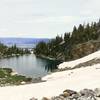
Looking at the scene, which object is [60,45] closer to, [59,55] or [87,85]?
[59,55]

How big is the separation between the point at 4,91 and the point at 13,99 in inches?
102

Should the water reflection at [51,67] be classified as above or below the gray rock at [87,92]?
below

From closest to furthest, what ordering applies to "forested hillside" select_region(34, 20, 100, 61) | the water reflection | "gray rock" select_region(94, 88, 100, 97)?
"gray rock" select_region(94, 88, 100, 97)
the water reflection
"forested hillside" select_region(34, 20, 100, 61)

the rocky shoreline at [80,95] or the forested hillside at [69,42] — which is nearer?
the rocky shoreline at [80,95]

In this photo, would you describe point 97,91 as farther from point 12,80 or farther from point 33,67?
point 33,67

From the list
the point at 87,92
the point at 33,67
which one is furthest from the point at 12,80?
the point at 33,67

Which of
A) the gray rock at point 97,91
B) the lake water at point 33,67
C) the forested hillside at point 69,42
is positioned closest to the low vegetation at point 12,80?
the gray rock at point 97,91

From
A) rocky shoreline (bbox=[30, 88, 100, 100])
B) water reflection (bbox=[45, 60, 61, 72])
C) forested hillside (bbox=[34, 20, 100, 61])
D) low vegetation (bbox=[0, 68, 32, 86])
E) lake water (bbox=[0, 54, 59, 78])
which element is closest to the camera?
rocky shoreline (bbox=[30, 88, 100, 100])

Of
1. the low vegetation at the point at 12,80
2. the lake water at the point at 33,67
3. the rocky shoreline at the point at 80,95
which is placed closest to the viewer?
the rocky shoreline at the point at 80,95

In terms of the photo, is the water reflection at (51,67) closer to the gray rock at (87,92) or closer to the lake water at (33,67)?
the lake water at (33,67)

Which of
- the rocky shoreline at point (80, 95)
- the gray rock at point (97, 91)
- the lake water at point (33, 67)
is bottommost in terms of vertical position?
the lake water at point (33, 67)

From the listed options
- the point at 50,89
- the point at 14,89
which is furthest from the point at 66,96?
the point at 14,89

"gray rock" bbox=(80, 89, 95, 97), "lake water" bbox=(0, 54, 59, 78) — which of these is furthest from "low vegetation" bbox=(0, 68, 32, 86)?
"lake water" bbox=(0, 54, 59, 78)

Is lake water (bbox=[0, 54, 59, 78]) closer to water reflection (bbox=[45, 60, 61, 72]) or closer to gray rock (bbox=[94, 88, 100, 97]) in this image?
water reflection (bbox=[45, 60, 61, 72])
